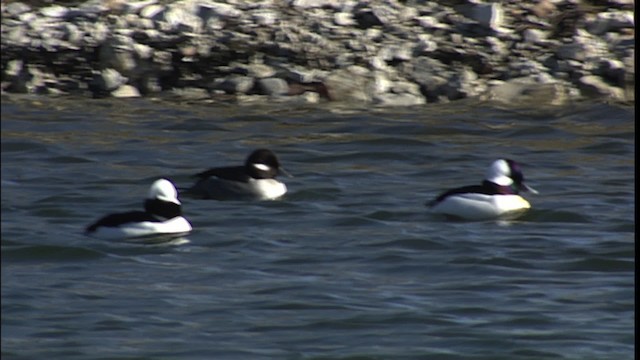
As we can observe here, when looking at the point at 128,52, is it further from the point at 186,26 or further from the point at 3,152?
the point at 3,152

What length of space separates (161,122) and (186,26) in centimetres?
191

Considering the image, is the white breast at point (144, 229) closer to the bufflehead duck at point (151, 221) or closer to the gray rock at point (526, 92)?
the bufflehead duck at point (151, 221)

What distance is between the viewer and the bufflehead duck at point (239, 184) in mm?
14258

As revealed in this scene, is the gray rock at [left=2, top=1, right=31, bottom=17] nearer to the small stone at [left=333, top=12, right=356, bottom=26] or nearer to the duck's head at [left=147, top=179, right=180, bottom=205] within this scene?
the small stone at [left=333, top=12, right=356, bottom=26]

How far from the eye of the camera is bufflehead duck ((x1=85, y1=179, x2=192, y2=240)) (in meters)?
12.5

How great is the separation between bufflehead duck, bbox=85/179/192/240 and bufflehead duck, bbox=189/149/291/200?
894 millimetres

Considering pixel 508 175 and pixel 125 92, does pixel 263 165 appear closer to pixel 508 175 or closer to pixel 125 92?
pixel 508 175

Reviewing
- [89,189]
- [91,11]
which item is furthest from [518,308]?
[91,11]

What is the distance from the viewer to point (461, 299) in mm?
10195

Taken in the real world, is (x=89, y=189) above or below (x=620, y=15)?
below

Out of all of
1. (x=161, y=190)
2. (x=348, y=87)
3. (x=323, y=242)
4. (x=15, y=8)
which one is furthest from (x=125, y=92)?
(x=323, y=242)

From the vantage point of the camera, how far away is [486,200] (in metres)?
13.6

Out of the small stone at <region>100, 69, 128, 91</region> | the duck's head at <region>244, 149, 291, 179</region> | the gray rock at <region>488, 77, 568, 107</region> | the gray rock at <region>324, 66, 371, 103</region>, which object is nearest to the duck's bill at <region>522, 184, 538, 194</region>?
the duck's head at <region>244, 149, 291, 179</region>

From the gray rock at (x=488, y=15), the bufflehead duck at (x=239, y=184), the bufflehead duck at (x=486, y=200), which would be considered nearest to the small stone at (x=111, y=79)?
the gray rock at (x=488, y=15)
